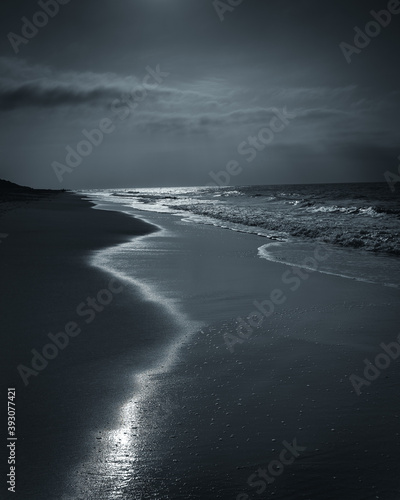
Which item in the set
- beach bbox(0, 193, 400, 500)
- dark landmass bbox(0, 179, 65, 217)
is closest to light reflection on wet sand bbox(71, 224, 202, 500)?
beach bbox(0, 193, 400, 500)

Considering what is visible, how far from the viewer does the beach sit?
A: 2.65m

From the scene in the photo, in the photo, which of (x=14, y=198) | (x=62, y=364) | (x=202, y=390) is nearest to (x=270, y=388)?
(x=202, y=390)

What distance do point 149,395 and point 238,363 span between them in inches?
44.7

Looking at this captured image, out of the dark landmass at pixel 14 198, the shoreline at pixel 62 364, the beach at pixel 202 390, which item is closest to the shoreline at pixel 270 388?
the beach at pixel 202 390

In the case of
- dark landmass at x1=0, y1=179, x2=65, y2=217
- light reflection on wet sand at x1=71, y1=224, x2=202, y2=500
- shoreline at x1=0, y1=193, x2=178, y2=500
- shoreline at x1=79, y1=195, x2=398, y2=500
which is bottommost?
shoreline at x1=79, y1=195, x2=398, y2=500

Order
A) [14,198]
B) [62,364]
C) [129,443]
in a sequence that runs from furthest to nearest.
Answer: [14,198]
[62,364]
[129,443]

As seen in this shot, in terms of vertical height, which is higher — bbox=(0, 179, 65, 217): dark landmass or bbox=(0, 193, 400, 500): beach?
bbox=(0, 179, 65, 217): dark landmass

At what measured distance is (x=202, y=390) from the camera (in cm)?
380

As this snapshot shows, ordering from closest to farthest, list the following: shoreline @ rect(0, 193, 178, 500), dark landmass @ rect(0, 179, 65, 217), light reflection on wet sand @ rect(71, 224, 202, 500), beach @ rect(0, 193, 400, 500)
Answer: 1. light reflection on wet sand @ rect(71, 224, 202, 500)
2. beach @ rect(0, 193, 400, 500)
3. shoreline @ rect(0, 193, 178, 500)
4. dark landmass @ rect(0, 179, 65, 217)

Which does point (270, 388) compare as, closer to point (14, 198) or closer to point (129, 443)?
point (129, 443)

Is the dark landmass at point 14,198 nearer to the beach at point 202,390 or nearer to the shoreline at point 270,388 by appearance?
the beach at point 202,390

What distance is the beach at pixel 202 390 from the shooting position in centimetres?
265

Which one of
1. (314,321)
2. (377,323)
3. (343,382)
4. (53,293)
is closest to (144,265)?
(53,293)

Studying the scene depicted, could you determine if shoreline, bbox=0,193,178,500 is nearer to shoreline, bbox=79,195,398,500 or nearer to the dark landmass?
shoreline, bbox=79,195,398,500
